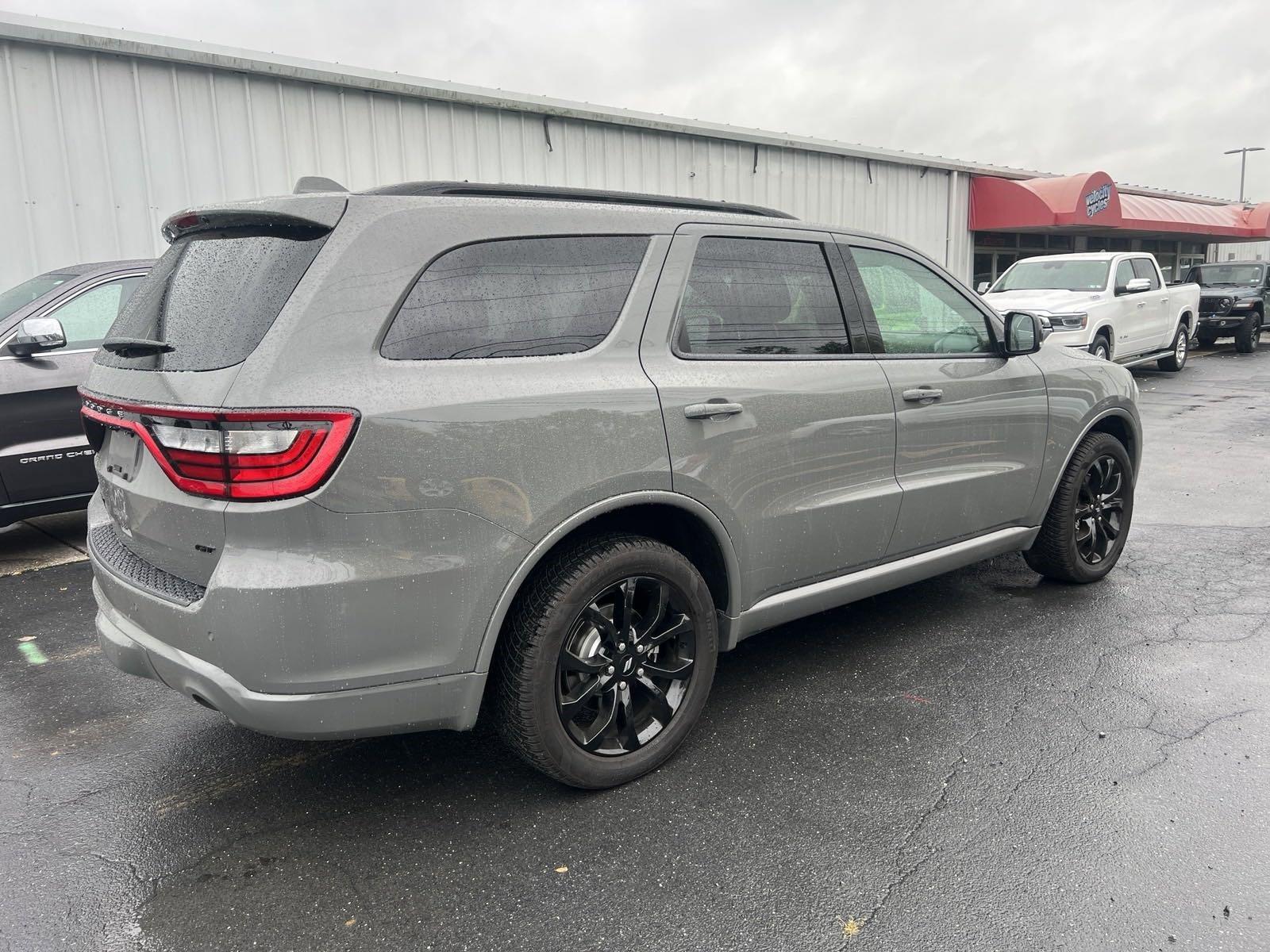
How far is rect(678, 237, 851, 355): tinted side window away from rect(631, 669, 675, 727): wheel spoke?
1.11m

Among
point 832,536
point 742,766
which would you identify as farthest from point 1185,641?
point 742,766

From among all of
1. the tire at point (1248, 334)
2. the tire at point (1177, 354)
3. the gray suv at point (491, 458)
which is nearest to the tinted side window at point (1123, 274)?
the tire at point (1177, 354)

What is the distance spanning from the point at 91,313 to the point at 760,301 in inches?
185

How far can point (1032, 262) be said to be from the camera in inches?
585

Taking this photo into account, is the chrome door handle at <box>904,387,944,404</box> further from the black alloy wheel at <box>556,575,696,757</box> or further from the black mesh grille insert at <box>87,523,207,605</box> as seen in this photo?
the black mesh grille insert at <box>87,523,207,605</box>

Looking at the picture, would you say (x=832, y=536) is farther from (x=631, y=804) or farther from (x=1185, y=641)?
(x=1185, y=641)

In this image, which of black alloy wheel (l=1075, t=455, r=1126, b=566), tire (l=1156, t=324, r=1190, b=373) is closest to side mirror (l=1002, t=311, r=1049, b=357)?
black alloy wheel (l=1075, t=455, r=1126, b=566)

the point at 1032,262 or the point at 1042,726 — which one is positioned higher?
the point at 1032,262

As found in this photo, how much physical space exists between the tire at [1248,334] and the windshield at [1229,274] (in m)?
1.06

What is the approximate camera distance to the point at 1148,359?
15188 millimetres

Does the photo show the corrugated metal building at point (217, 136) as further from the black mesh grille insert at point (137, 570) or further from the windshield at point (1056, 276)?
the black mesh grille insert at point (137, 570)

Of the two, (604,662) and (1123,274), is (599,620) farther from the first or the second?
(1123,274)

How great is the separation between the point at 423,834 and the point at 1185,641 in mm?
3373

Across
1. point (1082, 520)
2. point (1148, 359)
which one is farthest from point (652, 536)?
point (1148, 359)
